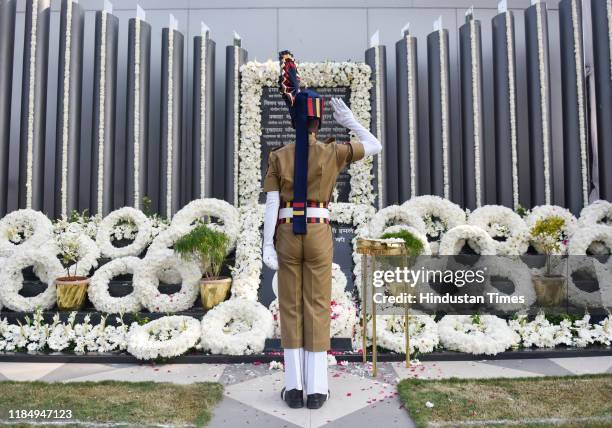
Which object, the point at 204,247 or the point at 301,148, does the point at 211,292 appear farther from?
the point at 301,148

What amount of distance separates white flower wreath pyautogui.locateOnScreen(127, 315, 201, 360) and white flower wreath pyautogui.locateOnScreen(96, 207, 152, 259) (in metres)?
1.79

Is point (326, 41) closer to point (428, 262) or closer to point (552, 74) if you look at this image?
point (552, 74)

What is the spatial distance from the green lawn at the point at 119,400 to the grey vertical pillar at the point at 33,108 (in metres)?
5.12

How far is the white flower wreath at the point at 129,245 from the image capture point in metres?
6.10

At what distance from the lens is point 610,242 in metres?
5.74

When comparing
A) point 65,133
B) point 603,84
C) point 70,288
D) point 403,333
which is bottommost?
point 403,333

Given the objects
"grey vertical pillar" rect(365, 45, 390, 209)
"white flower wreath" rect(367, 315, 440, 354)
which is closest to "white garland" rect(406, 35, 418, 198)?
"grey vertical pillar" rect(365, 45, 390, 209)

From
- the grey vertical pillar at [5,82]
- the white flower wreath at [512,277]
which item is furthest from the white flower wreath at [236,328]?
the grey vertical pillar at [5,82]

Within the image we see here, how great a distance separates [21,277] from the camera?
539cm

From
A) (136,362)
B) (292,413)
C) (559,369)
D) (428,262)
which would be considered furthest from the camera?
(428,262)

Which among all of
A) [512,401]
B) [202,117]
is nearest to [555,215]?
[512,401]

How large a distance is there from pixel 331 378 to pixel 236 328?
50.6 inches

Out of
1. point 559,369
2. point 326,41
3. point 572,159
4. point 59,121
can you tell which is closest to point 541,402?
point 559,369

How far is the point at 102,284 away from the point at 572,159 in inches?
303
